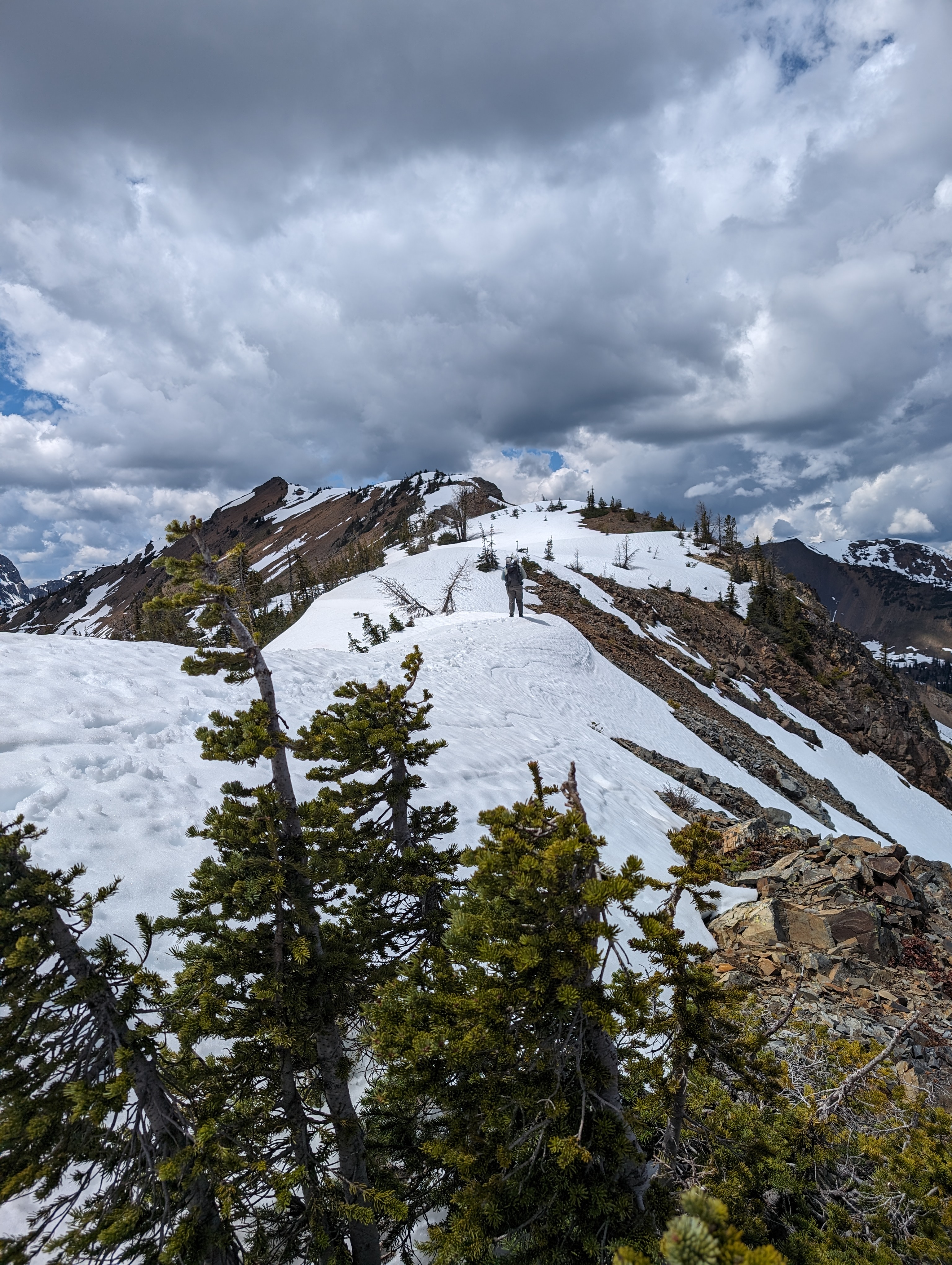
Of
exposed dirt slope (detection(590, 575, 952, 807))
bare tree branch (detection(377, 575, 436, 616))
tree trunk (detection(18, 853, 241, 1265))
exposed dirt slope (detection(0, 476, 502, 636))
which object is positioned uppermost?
exposed dirt slope (detection(0, 476, 502, 636))

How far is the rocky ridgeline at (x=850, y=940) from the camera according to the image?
21.8 feet

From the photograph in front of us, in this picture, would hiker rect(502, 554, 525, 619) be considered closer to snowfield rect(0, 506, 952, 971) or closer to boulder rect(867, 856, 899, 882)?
snowfield rect(0, 506, 952, 971)

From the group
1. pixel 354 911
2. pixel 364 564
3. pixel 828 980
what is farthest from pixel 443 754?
pixel 364 564

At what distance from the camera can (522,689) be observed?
1648 centimetres

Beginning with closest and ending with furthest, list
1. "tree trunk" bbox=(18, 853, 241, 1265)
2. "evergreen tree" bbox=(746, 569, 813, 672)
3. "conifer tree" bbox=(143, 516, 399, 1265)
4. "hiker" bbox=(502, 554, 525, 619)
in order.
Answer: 1. "tree trunk" bbox=(18, 853, 241, 1265)
2. "conifer tree" bbox=(143, 516, 399, 1265)
3. "hiker" bbox=(502, 554, 525, 619)
4. "evergreen tree" bbox=(746, 569, 813, 672)

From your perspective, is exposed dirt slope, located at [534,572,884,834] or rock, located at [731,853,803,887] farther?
exposed dirt slope, located at [534,572,884,834]

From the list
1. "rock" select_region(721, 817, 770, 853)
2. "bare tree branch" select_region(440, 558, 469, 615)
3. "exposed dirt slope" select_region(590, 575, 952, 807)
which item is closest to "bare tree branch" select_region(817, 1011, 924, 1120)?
"rock" select_region(721, 817, 770, 853)

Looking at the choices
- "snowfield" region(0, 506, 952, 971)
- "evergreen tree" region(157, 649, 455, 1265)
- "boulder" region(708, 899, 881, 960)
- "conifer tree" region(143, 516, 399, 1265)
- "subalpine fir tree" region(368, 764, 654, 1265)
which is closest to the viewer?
"subalpine fir tree" region(368, 764, 654, 1265)

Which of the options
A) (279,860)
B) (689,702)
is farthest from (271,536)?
(279,860)

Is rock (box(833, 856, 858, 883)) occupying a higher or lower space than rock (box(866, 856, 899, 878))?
higher

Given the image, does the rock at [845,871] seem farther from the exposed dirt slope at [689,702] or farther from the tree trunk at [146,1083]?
the tree trunk at [146,1083]

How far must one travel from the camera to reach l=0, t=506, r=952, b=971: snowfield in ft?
19.3

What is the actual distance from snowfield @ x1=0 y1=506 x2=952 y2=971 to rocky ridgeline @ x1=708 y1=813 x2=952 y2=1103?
85 centimetres

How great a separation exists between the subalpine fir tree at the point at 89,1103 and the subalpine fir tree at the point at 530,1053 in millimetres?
1141
